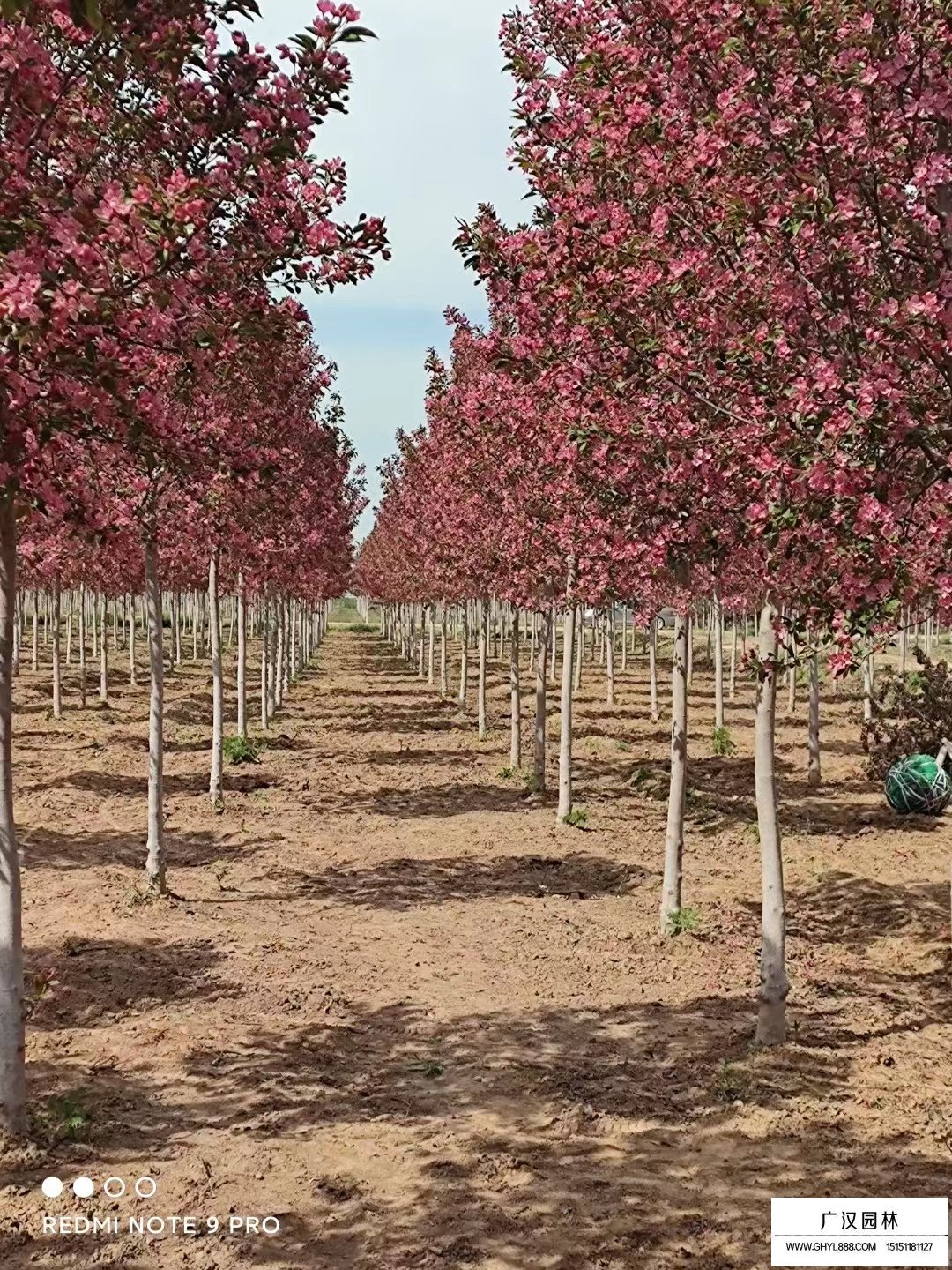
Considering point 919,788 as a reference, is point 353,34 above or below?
above

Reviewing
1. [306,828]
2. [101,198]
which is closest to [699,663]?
[306,828]

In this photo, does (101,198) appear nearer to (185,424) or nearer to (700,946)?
(185,424)

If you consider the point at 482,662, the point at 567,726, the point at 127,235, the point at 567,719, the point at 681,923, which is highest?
the point at 127,235

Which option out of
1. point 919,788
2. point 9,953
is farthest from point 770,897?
point 919,788

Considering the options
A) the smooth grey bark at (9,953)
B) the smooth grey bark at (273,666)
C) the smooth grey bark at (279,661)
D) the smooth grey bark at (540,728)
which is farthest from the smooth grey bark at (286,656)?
the smooth grey bark at (9,953)

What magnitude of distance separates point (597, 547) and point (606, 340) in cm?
389

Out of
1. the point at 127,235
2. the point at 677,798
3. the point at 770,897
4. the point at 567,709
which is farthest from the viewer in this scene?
the point at 567,709

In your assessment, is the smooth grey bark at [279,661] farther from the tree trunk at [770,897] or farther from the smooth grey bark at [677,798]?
the tree trunk at [770,897]

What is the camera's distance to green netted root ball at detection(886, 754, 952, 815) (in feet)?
56.8

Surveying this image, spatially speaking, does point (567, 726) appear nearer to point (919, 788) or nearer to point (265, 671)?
point (919, 788)

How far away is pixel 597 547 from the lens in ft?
40.1

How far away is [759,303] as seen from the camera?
7.14 m

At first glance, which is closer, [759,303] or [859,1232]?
[859,1232]

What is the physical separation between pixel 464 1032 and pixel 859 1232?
12.8ft
